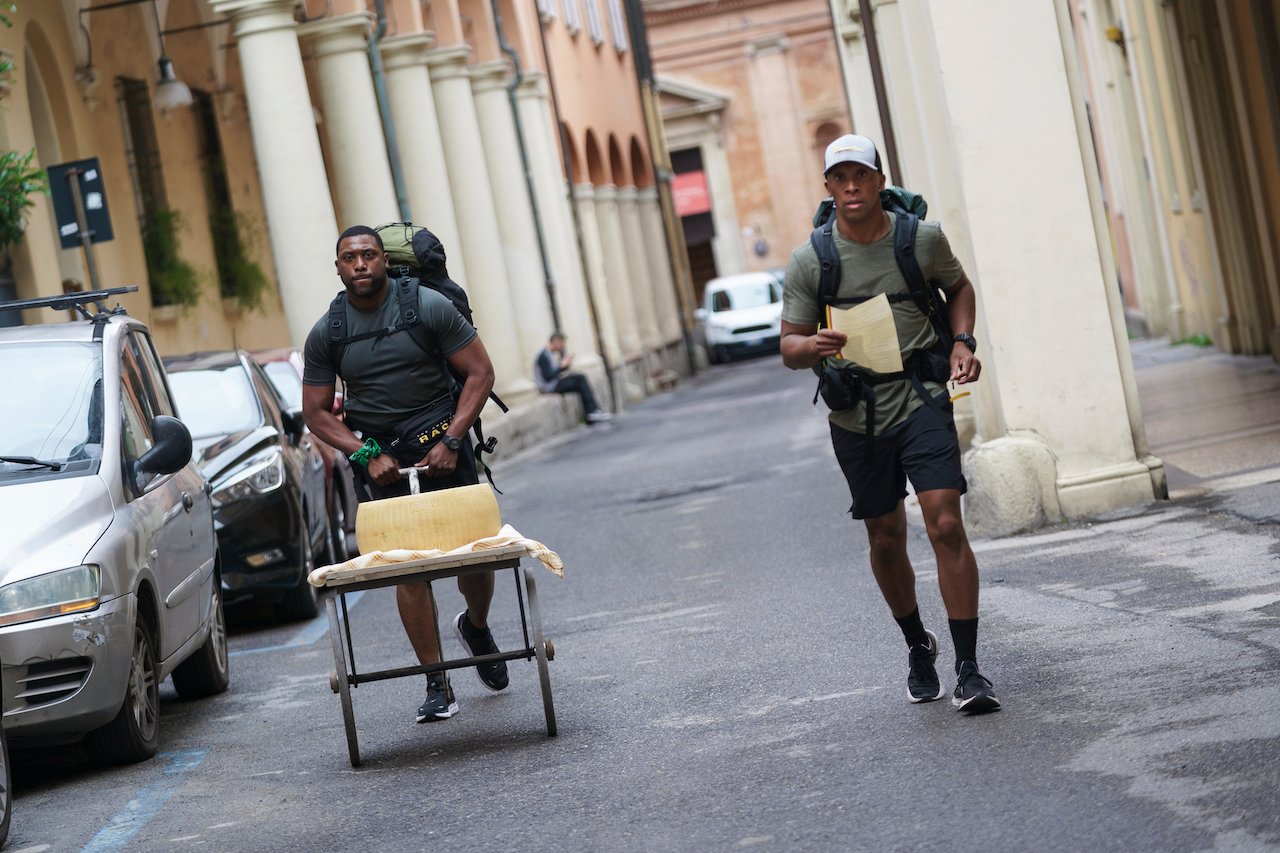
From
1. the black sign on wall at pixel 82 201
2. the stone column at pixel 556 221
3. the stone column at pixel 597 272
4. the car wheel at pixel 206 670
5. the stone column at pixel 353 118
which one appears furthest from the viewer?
the stone column at pixel 597 272

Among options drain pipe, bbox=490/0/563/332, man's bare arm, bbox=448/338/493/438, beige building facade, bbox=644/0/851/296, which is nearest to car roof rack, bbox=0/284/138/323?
man's bare arm, bbox=448/338/493/438

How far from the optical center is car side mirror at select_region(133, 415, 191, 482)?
8.47 meters

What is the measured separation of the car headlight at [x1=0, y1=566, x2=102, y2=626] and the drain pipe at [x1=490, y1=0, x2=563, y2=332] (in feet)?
83.9

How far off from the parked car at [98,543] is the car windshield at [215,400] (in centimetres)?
309

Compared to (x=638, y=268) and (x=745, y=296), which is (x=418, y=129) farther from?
(x=745, y=296)

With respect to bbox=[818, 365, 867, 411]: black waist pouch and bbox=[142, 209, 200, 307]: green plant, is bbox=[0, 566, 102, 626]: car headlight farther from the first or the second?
bbox=[142, 209, 200, 307]: green plant

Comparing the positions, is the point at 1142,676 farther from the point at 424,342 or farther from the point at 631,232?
the point at 631,232

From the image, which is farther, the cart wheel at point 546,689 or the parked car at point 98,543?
the parked car at point 98,543

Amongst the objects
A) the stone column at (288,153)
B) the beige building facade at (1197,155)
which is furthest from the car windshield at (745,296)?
the stone column at (288,153)

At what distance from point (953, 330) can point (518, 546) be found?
169cm

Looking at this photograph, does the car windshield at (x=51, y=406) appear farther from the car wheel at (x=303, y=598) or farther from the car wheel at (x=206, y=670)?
the car wheel at (x=303, y=598)

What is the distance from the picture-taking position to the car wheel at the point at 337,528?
590 inches

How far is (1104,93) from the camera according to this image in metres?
30.9

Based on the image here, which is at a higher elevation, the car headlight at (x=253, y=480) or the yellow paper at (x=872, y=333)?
the yellow paper at (x=872, y=333)
